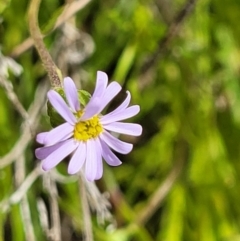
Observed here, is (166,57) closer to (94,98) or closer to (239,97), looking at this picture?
(239,97)

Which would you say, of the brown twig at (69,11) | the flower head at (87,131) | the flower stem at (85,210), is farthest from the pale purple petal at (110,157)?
the flower stem at (85,210)

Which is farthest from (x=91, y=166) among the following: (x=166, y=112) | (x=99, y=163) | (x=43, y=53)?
(x=166, y=112)

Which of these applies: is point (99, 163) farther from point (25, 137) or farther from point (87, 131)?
point (25, 137)

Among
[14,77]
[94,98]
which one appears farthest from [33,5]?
[14,77]

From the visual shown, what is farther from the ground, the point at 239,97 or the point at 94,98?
the point at 239,97

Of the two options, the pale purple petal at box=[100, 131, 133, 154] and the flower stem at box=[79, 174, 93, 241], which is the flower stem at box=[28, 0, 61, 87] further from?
the flower stem at box=[79, 174, 93, 241]

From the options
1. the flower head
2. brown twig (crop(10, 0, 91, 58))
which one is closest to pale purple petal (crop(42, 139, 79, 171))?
the flower head

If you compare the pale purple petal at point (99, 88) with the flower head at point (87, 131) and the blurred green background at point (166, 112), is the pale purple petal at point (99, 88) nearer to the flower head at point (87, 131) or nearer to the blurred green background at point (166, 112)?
the flower head at point (87, 131)
